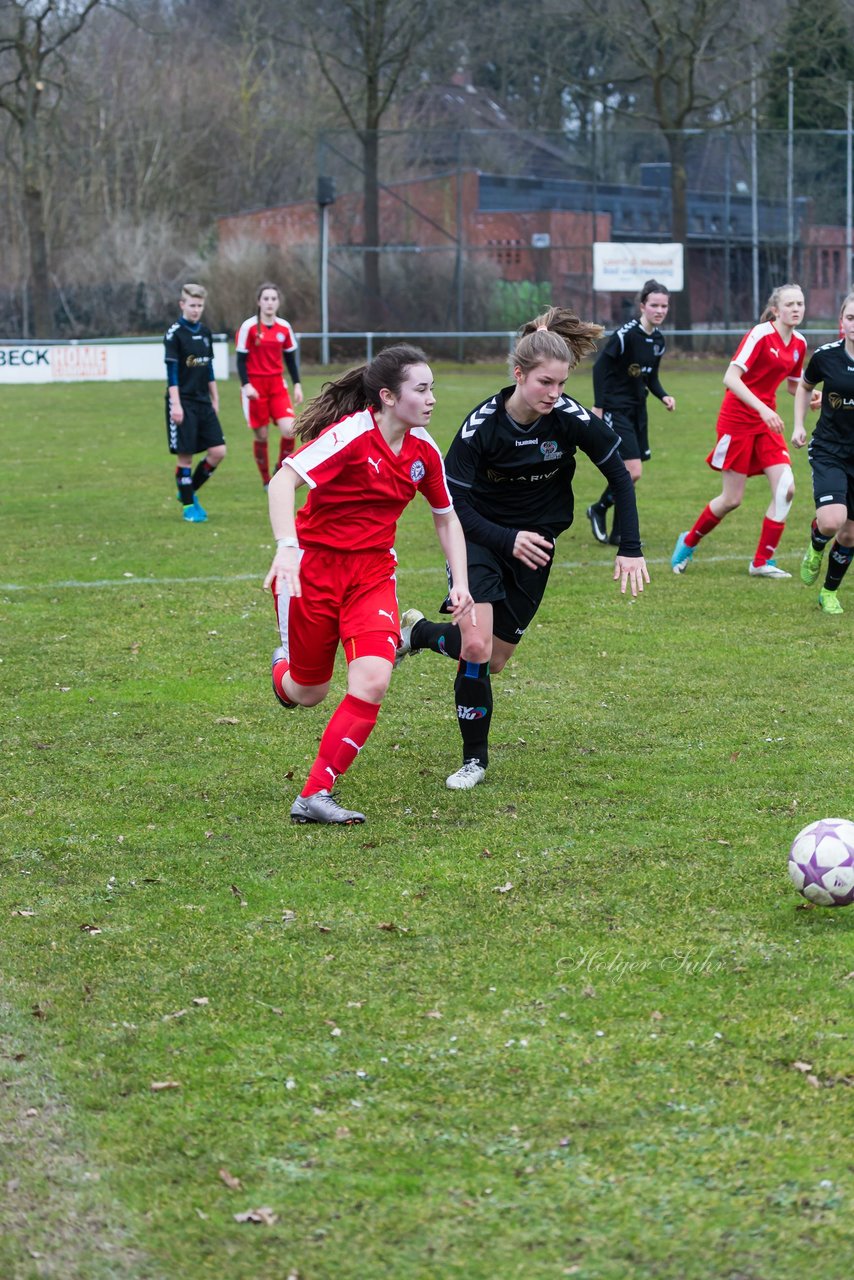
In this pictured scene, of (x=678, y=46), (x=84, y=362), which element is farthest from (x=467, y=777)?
(x=678, y=46)

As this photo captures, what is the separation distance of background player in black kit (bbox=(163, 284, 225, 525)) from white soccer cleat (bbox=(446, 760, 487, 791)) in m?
7.69

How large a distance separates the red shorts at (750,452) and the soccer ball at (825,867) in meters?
6.00

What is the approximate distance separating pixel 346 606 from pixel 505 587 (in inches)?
31.6

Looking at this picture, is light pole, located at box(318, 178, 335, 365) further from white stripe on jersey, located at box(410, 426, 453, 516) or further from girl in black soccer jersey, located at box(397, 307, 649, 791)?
white stripe on jersey, located at box(410, 426, 453, 516)

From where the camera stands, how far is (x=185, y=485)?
13.2 m

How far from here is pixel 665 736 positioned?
6551 millimetres

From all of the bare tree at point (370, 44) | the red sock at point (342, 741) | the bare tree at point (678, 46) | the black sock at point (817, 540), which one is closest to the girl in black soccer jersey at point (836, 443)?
the black sock at point (817, 540)

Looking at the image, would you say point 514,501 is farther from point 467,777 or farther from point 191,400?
point 191,400

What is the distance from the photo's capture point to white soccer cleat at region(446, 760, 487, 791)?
5.80 meters

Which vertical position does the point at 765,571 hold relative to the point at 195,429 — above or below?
below

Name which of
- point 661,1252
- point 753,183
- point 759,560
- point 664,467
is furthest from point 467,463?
point 753,183

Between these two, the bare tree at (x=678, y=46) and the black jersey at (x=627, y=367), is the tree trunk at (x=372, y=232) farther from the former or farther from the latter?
the black jersey at (x=627, y=367)

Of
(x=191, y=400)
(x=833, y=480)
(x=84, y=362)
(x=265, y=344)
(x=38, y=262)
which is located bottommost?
(x=833, y=480)

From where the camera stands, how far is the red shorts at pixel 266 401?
14.8 m
